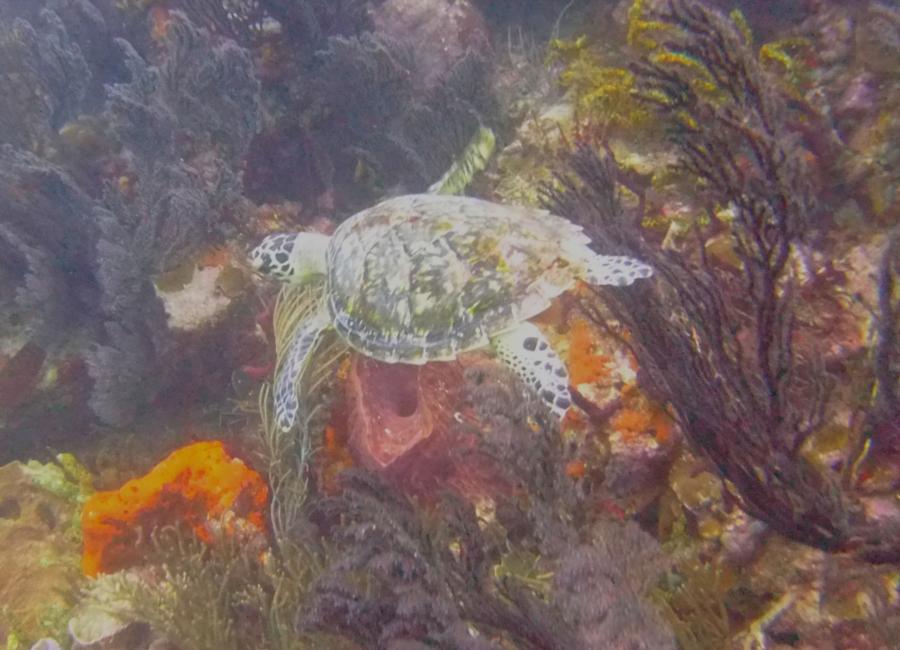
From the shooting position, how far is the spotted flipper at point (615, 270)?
2619mm

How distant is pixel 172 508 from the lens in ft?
11.9

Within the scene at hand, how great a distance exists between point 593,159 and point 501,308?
989mm

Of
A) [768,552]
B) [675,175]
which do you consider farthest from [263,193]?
[768,552]

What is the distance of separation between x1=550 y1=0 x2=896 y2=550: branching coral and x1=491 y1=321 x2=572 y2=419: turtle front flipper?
0.45m

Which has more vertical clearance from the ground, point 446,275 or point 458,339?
point 446,275

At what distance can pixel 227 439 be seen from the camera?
4.25 metres

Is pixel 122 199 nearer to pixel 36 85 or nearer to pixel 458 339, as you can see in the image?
pixel 36 85

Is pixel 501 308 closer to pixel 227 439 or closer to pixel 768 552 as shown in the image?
pixel 768 552

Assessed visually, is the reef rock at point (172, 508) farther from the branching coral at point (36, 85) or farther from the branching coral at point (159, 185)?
the branching coral at point (36, 85)

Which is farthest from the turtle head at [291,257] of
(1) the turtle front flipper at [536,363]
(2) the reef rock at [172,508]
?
(1) the turtle front flipper at [536,363]

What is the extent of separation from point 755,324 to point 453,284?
1.45m

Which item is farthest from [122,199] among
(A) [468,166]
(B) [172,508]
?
(A) [468,166]

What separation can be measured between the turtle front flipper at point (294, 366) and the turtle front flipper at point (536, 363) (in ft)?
3.89

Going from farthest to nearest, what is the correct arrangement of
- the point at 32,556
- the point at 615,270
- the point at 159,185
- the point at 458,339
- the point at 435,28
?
1. the point at 435,28
2. the point at 159,185
3. the point at 32,556
4. the point at 458,339
5. the point at 615,270
